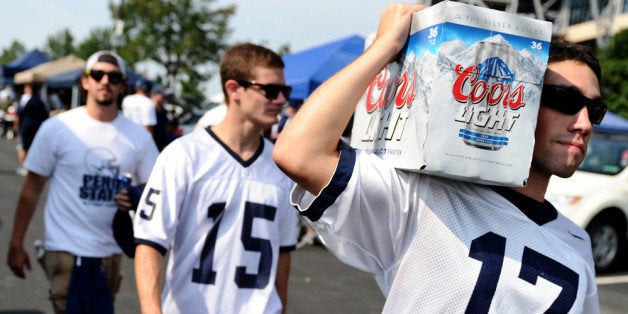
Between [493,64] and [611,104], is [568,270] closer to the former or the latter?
[493,64]

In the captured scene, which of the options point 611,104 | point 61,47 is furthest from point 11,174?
point 61,47

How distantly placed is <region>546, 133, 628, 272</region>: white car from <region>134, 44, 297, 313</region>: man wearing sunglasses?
6.08m

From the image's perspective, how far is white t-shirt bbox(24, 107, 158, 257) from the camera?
4293 mm

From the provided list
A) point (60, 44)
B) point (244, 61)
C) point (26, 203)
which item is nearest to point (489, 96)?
point (244, 61)

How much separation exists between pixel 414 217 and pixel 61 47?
104 meters

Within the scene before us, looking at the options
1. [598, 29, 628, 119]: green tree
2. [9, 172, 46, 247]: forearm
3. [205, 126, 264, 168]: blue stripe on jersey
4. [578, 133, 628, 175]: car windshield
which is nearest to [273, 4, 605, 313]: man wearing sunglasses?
[205, 126, 264, 168]: blue stripe on jersey

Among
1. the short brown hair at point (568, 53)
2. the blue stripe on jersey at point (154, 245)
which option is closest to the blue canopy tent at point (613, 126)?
the blue stripe on jersey at point (154, 245)

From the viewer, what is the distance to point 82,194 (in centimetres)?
431

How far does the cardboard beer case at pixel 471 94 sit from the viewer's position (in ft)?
5.68

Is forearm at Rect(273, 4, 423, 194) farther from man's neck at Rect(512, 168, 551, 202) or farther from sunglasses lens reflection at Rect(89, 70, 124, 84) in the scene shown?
sunglasses lens reflection at Rect(89, 70, 124, 84)

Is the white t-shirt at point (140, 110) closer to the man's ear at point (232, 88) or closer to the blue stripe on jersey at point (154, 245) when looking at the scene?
the man's ear at point (232, 88)

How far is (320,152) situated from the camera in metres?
1.80

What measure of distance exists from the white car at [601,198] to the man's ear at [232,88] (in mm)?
5930

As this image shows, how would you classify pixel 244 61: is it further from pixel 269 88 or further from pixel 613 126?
pixel 613 126
